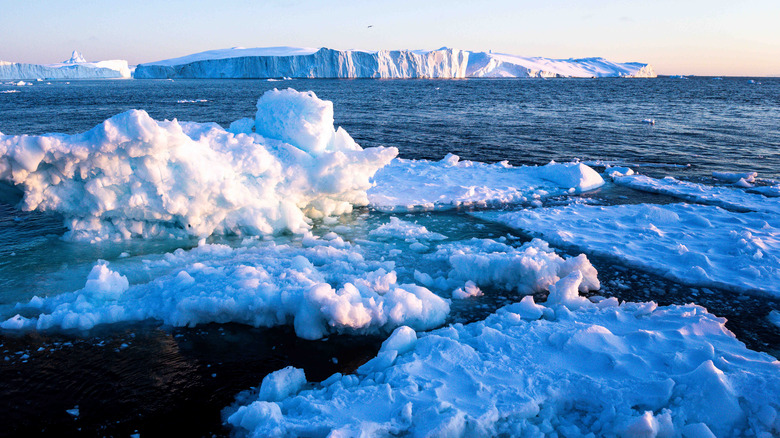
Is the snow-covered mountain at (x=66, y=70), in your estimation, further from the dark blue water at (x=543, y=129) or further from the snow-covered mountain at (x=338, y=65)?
the dark blue water at (x=543, y=129)

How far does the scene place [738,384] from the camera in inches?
137

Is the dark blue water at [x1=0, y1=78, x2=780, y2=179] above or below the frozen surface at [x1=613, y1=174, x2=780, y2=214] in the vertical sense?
above

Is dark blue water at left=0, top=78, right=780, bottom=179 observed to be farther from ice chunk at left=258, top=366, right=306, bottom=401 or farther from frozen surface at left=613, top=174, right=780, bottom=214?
ice chunk at left=258, top=366, right=306, bottom=401

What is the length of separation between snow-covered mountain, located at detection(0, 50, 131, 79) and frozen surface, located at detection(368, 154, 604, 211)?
11965 cm

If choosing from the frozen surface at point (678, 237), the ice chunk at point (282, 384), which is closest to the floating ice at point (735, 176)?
the frozen surface at point (678, 237)

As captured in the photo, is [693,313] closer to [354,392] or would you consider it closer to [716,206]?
[354,392]

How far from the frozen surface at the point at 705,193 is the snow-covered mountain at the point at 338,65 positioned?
7586 cm

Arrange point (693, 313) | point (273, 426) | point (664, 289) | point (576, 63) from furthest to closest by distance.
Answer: point (576, 63), point (664, 289), point (693, 313), point (273, 426)

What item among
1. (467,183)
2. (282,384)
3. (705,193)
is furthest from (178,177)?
(705,193)

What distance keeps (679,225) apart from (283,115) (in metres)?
7.31

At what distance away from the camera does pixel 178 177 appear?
7043 millimetres

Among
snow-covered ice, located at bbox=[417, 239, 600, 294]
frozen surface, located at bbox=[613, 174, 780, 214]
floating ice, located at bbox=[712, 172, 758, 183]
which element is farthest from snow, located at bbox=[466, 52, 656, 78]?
snow-covered ice, located at bbox=[417, 239, 600, 294]

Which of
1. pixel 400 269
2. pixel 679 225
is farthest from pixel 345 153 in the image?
pixel 679 225

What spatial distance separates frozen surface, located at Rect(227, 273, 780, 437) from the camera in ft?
10.7
